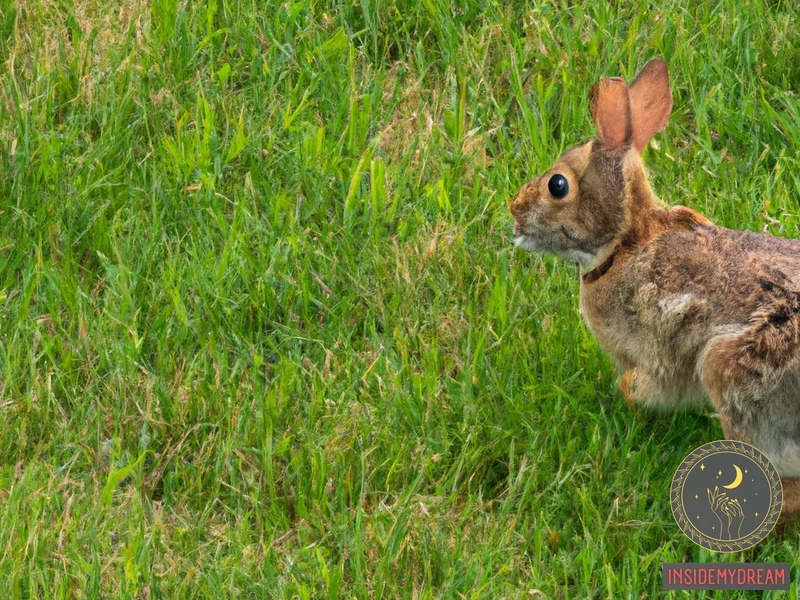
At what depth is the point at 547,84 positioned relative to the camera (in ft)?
20.3

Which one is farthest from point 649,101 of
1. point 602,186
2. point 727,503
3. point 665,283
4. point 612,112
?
point 727,503

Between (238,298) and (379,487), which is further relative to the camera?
(238,298)

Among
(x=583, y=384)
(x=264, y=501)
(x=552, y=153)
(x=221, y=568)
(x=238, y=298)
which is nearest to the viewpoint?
(x=221, y=568)

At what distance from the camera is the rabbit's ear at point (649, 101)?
4.62 metres

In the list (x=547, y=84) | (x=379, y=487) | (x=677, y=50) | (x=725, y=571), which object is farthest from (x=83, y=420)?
(x=677, y=50)

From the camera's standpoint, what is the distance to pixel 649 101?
182 inches

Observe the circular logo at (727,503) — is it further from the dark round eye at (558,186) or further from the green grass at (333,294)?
the dark round eye at (558,186)

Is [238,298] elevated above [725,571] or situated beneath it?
elevated above

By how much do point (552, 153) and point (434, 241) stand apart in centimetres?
83

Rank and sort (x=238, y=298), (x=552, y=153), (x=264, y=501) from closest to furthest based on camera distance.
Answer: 1. (x=264, y=501)
2. (x=238, y=298)
3. (x=552, y=153)

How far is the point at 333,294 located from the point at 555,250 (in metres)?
1.06

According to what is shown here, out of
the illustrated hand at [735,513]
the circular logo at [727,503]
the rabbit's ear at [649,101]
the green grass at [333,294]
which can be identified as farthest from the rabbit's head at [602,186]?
the illustrated hand at [735,513]

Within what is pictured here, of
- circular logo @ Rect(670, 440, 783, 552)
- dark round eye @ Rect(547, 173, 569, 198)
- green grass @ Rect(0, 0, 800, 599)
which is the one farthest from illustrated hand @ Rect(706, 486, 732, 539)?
dark round eye @ Rect(547, 173, 569, 198)

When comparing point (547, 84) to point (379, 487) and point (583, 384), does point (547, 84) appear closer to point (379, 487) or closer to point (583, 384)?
point (583, 384)
